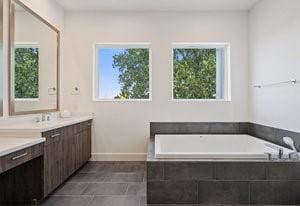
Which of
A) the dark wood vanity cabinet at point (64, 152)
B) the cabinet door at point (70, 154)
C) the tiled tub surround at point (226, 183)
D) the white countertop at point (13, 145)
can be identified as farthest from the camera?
the cabinet door at point (70, 154)

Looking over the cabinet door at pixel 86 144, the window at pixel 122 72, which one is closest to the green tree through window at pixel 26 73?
the cabinet door at pixel 86 144

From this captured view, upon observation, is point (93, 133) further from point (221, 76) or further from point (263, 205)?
point (263, 205)

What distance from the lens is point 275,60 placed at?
3.83m

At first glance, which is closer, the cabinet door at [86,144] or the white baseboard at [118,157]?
the cabinet door at [86,144]

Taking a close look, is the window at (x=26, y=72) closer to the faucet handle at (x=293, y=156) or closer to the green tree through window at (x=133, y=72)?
the green tree through window at (x=133, y=72)

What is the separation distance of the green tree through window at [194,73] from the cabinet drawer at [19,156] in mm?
2890

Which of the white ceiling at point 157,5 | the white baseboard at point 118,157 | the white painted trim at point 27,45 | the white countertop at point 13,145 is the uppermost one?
the white ceiling at point 157,5

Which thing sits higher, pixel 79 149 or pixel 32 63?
pixel 32 63

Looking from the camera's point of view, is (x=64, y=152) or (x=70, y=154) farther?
(x=70, y=154)

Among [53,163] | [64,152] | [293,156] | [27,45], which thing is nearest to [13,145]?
[53,163]

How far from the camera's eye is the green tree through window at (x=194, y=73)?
199 inches

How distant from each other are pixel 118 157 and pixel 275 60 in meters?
2.93

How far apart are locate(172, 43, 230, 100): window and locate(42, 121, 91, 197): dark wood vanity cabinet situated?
5.86ft

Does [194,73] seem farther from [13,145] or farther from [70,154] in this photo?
[13,145]
